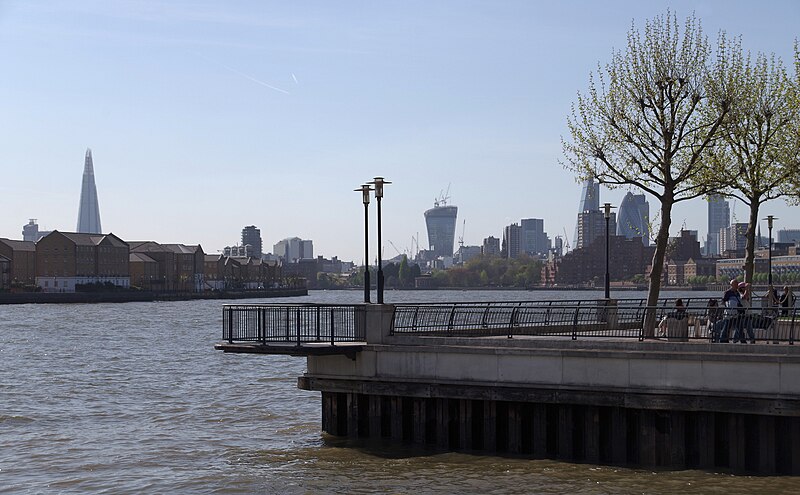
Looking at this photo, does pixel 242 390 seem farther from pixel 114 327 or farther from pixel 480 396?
pixel 114 327

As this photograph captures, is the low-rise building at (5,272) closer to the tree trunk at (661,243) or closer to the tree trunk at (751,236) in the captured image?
the tree trunk at (751,236)

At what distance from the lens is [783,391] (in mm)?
22391

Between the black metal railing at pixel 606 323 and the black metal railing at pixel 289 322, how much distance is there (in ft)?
3.94

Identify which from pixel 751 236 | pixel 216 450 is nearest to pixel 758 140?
pixel 751 236

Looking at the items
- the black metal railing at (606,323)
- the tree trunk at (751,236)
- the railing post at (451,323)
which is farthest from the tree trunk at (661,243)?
the railing post at (451,323)

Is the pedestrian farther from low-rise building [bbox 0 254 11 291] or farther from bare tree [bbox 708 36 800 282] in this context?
low-rise building [bbox 0 254 11 291]

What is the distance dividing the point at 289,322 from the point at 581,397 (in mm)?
8923

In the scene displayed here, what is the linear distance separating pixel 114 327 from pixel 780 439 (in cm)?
8795

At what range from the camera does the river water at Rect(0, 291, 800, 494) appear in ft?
77.0

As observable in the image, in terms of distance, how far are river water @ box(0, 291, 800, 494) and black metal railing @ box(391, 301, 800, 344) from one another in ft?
11.6

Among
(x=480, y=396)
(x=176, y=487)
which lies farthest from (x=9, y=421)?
(x=480, y=396)

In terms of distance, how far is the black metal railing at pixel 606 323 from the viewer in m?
24.9

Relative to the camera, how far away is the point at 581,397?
24.0 m

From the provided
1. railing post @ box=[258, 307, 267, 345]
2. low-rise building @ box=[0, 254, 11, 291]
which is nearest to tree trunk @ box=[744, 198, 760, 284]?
railing post @ box=[258, 307, 267, 345]
